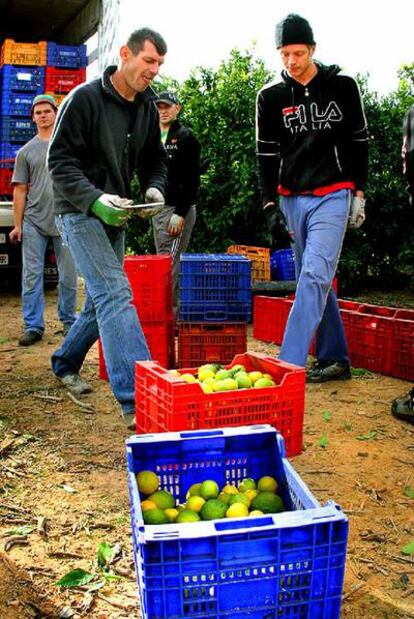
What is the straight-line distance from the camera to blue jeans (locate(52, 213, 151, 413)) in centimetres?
448

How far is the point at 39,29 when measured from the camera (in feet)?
41.9

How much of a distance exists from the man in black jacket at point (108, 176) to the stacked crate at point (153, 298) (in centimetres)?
81

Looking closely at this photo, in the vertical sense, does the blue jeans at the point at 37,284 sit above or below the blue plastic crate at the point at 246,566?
above

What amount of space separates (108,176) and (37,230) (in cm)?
308

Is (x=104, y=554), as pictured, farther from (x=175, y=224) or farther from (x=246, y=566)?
(x=175, y=224)

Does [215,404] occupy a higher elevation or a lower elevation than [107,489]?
higher

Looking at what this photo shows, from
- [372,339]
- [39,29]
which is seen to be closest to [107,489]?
[372,339]

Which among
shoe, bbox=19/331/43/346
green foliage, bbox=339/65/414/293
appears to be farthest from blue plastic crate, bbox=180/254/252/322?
green foliage, bbox=339/65/414/293

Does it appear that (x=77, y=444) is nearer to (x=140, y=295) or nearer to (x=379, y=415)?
(x=140, y=295)

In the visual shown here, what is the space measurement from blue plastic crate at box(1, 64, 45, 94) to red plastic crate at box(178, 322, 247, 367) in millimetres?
6971

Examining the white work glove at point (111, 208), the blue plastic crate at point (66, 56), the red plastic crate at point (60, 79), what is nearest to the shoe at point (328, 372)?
the white work glove at point (111, 208)

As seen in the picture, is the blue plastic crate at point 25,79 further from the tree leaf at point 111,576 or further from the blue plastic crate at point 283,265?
the tree leaf at point 111,576

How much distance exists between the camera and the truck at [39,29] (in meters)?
10.1

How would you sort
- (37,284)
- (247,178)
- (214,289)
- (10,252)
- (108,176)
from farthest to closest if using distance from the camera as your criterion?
(10,252), (247,178), (37,284), (214,289), (108,176)
